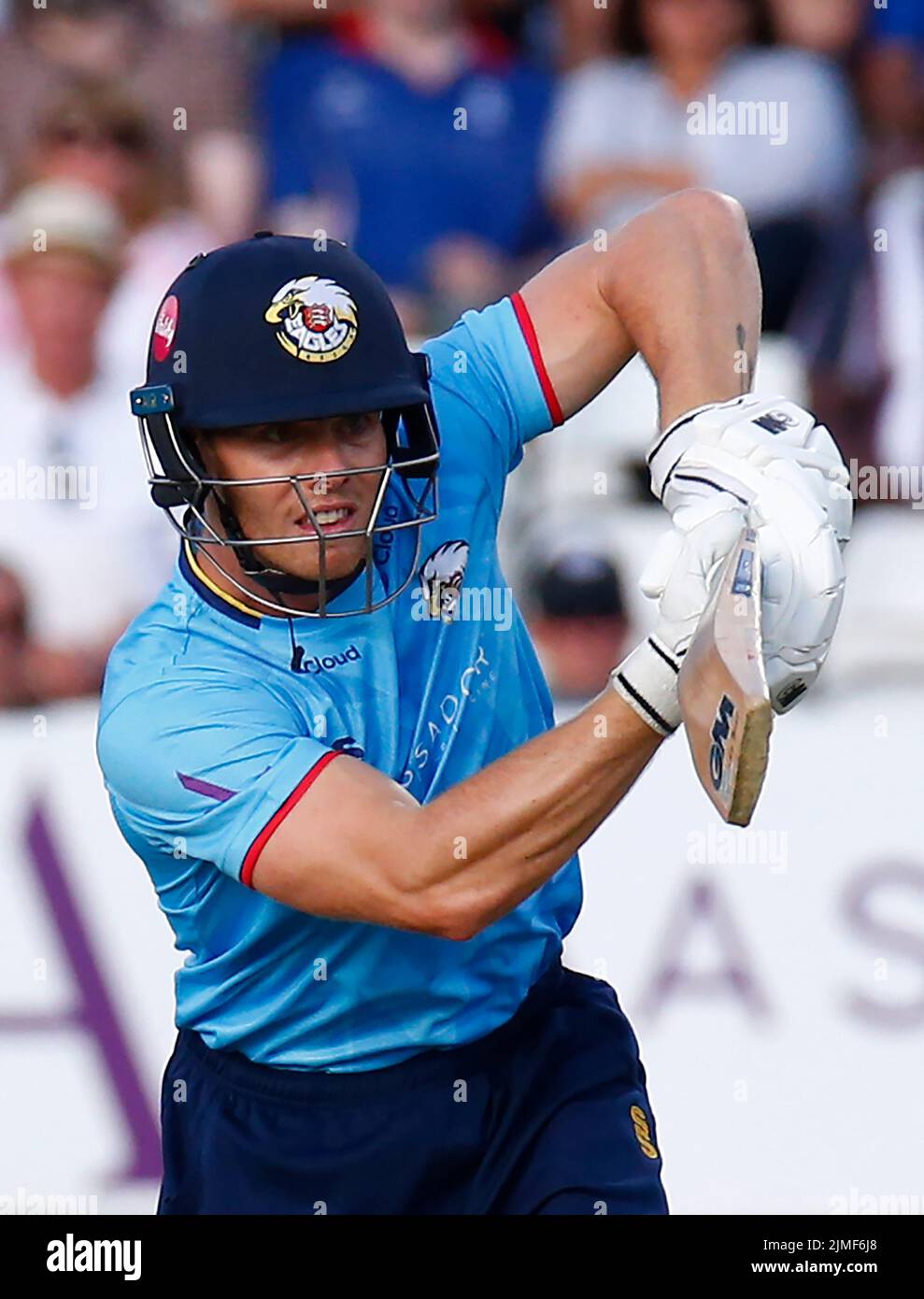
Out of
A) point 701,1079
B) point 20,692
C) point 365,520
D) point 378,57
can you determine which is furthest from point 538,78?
point 365,520

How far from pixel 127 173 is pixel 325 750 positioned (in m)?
4.15

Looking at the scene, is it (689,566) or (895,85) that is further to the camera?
(895,85)

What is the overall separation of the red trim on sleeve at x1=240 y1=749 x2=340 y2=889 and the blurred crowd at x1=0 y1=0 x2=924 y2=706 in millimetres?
3400

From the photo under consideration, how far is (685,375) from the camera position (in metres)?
3.41

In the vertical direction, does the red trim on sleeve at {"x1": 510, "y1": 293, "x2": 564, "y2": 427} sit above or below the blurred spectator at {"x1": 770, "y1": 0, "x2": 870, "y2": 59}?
below

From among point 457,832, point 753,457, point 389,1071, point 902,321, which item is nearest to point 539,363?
point 753,457

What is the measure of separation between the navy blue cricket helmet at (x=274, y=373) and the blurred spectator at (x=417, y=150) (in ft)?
11.2

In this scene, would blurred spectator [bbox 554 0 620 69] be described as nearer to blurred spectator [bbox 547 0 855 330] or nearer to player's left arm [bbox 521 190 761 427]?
blurred spectator [bbox 547 0 855 330]

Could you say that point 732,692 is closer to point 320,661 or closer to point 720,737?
point 720,737

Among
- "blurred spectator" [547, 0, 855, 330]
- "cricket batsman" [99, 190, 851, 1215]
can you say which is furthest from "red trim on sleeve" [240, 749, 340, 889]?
"blurred spectator" [547, 0, 855, 330]

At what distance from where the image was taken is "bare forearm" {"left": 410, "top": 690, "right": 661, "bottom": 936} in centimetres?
280

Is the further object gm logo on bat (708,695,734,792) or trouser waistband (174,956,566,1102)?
trouser waistband (174,956,566,1102)

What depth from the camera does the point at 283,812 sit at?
301cm

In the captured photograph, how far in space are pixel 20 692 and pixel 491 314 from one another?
268 cm
